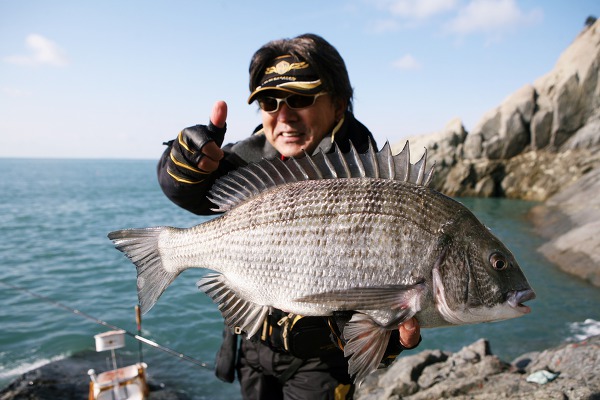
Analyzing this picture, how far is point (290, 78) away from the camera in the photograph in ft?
10.9

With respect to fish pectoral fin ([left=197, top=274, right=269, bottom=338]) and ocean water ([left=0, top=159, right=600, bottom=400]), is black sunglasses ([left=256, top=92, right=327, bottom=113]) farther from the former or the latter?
ocean water ([left=0, top=159, right=600, bottom=400])

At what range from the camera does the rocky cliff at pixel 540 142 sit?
27.7 m

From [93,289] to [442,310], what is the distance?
15.3 metres

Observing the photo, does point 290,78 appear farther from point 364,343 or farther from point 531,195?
point 531,195

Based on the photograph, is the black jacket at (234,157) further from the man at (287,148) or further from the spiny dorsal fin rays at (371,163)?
the spiny dorsal fin rays at (371,163)

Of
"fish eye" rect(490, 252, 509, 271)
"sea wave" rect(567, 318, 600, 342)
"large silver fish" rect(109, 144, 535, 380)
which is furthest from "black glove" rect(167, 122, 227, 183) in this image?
"sea wave" rect(567, 318, 600, 342)

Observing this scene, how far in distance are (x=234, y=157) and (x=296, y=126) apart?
2.06 feet

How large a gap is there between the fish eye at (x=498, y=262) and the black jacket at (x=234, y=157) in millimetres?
1370

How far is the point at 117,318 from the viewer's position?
1238 cm

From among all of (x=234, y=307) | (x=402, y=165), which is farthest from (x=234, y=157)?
(x=402, y=165)

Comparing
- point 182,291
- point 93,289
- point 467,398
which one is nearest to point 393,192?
point 467,398

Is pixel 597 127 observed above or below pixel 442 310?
above

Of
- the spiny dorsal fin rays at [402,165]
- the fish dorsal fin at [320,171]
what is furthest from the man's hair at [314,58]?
the spiny dorsal fin rays at [402,165]

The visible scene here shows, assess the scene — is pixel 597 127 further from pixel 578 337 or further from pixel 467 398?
pixel 467 398
